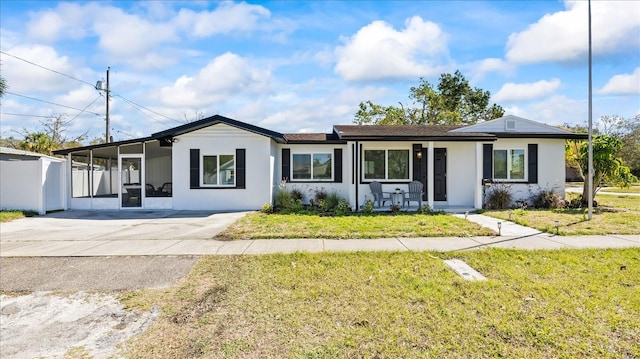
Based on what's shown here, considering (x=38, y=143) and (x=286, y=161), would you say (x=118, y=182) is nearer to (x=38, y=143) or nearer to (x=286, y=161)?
(x=286, y=161)

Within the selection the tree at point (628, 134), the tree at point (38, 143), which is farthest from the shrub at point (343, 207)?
the tree at point (628, 134)

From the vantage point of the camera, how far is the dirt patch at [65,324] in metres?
3.32

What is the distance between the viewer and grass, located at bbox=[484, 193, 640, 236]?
27.2 ft

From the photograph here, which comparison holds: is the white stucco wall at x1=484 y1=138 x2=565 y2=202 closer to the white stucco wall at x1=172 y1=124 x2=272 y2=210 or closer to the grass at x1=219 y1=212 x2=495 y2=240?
the grass at x1=219 y1=212 x2=495 y2=240

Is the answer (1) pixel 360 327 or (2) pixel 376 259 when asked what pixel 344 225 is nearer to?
(2) pixel 376 259

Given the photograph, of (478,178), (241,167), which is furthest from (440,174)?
(241,167)

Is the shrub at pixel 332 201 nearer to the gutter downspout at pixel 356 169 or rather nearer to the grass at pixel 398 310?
the gutter downspout at pixel 356 169

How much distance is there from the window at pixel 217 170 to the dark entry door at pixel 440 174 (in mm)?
7966

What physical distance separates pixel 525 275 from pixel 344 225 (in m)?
4.94

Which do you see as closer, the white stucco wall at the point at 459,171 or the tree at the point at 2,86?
the tree at the point at 2,86

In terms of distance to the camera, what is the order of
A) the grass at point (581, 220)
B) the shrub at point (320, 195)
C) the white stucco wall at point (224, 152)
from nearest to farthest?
1. the grass at point (581, 220)
2. the white stucco wall at point (224, 152)
3. the shrub at point (320, 195)

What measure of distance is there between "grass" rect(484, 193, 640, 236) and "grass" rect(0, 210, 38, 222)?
15748mm

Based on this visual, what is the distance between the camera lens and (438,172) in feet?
45.3

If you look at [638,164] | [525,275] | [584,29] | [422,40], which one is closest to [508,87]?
[638,164]
